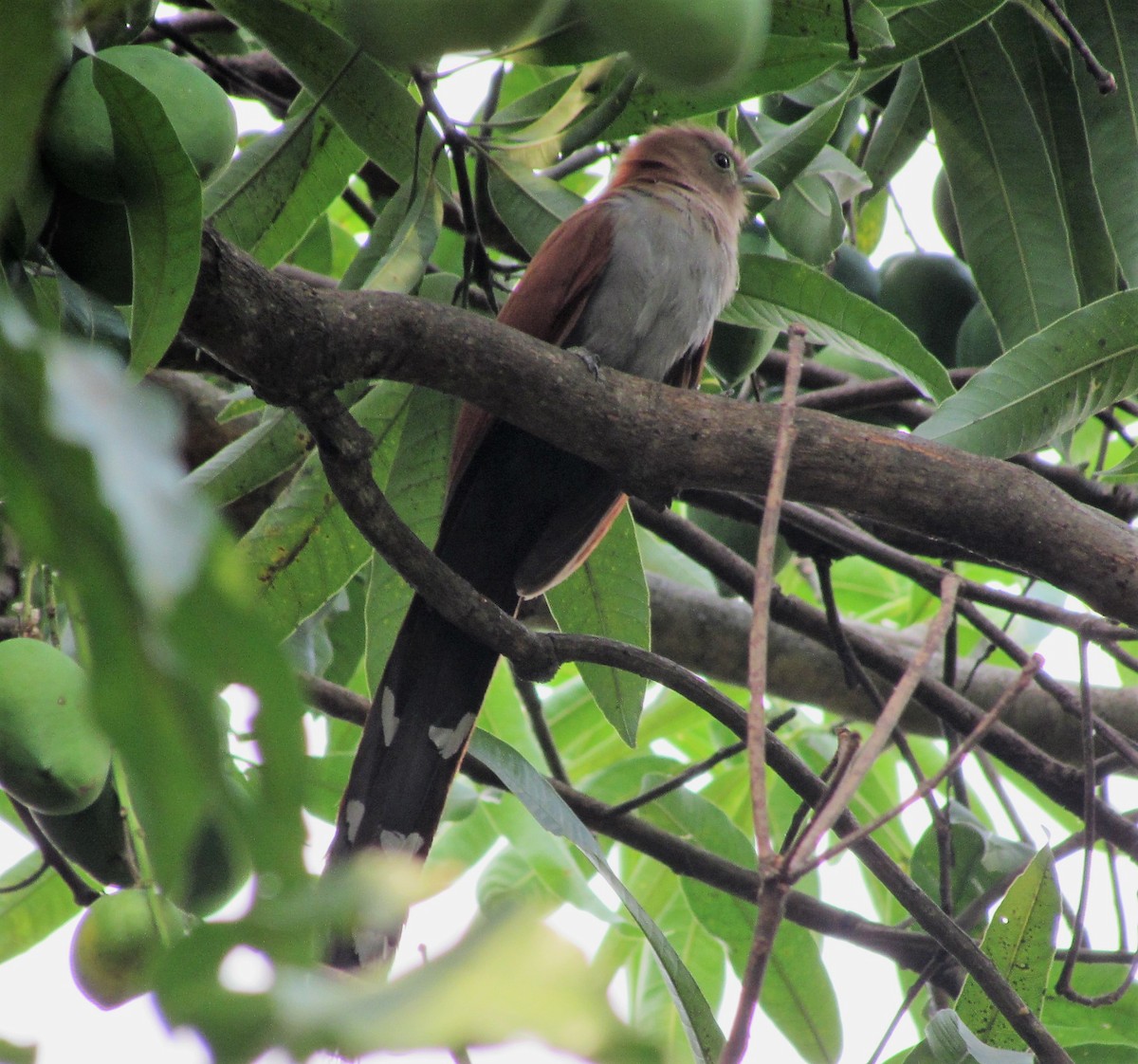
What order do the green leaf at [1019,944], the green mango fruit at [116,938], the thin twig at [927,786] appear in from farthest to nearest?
the green leaf at [1019,944]
the green mango fruit at [116,938]
the thin twig at [927,786]

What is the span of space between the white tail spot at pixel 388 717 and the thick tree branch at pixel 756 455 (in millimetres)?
736

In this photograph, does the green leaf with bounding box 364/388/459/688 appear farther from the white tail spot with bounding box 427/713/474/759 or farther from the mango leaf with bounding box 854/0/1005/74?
the mango leaf with bounding box 854/0/1005/74

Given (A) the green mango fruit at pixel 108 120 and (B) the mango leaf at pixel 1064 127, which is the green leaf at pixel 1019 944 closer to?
(B) the mango leaf at pixel 1064 127

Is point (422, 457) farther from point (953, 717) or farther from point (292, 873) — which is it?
point (292, 873)

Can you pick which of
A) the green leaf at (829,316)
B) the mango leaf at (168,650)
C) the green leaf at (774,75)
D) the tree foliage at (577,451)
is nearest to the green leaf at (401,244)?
the tree foliage at (577,451)

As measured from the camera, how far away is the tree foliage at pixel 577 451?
498 millimetres

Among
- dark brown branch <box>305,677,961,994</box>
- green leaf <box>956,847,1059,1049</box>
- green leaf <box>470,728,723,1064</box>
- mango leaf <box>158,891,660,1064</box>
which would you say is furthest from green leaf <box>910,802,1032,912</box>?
mango leaf <box>158,891,660,1064</box>

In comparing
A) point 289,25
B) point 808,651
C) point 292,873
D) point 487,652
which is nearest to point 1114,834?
point 808,651

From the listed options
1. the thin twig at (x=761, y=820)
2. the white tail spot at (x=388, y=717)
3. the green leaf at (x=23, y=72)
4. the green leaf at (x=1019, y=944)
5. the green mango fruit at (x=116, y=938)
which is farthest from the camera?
the white tail spot at (x=388, y=717)

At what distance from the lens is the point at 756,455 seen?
5.95 ft

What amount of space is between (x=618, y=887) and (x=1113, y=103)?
5.21 feet

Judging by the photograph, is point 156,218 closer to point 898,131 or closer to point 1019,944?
point 1019,944

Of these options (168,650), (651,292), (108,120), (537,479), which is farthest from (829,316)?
(168,650)

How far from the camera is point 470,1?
85cm
